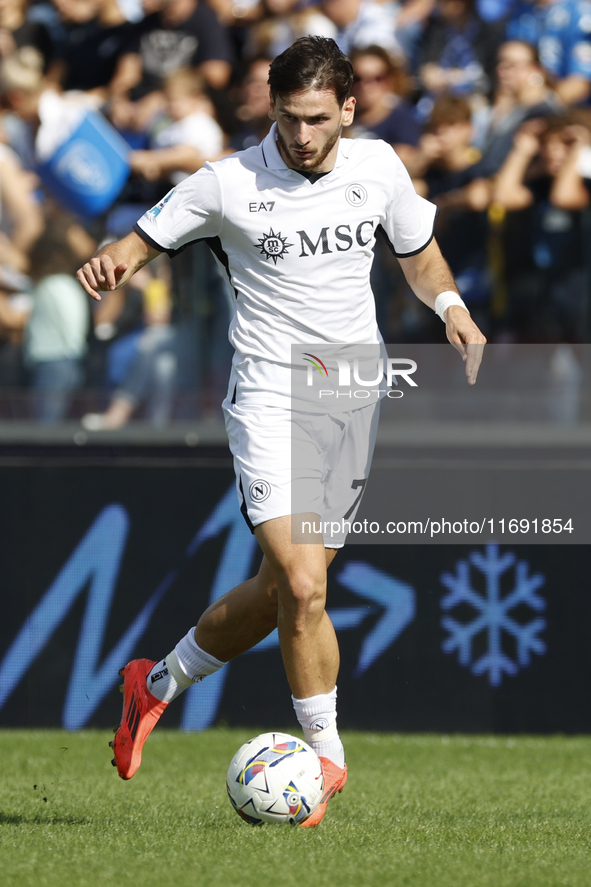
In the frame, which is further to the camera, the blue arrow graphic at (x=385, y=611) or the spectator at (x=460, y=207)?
the spectator at (x=460, y=207)

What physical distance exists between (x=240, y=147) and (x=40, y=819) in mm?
4872

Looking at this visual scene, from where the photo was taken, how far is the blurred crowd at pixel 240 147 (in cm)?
673

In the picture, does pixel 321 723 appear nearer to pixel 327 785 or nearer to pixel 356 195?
pixel 327 785

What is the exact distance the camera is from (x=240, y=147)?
786 cm

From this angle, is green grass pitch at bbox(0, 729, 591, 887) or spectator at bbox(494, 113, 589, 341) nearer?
green grass pitch at bbox(0, 729, 591, 887)

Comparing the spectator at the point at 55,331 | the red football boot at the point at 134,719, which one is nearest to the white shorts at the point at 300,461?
the red football boot at the point at 134,719

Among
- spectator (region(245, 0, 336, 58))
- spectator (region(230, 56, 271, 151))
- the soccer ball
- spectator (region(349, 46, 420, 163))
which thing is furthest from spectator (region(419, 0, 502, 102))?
the soccer ball

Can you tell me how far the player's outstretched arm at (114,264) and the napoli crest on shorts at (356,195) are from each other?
73cm

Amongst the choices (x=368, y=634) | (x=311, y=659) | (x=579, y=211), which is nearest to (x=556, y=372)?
(x=579, y=211)

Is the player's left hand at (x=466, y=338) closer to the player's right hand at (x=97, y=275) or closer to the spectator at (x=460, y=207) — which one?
the player's right hand at (x=97, y=275)

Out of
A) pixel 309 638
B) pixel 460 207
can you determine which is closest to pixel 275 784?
pixel 309 638

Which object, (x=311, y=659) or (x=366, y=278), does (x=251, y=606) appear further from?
(x=366, y=278)

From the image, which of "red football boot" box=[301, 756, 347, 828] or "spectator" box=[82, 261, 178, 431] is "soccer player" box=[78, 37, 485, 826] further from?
"spectator" box=[82, 261, 178, 431]

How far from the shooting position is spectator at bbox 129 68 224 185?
740 cm
